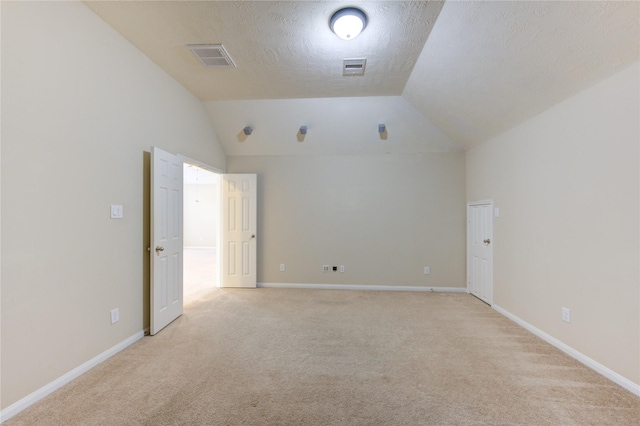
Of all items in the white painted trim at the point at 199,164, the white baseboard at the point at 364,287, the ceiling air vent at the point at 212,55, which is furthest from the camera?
the white baseboard at the point at 364,287

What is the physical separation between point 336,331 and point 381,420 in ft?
4.25

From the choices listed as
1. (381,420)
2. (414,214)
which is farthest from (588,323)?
(414,214)

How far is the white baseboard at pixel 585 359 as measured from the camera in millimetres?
1943

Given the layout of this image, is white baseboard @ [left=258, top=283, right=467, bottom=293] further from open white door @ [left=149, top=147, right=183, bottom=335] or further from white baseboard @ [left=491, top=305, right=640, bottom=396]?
open white door @ [left=149, top=147, right=183, bottom=335]

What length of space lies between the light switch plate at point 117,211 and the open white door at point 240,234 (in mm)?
2217

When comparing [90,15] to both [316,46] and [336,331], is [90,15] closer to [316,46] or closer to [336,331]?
[316,46]

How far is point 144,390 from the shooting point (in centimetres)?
196

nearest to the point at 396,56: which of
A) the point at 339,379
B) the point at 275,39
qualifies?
the point at 275,39

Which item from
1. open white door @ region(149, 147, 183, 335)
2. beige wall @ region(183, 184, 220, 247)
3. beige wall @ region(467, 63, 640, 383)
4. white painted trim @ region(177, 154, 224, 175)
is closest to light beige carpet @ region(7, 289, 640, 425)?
open white door @ region(149, 147, 183, 335)

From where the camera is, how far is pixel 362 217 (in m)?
4.71

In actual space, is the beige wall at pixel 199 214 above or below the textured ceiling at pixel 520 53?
below

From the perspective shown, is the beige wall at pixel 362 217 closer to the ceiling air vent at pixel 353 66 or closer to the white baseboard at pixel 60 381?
the ceiling air vent at pixel 353 66

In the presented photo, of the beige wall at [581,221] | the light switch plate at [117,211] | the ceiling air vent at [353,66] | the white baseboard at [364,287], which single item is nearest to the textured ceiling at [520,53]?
the beige wall at [581,221]

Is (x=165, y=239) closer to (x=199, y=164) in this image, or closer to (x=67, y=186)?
(x=67, y=186)
